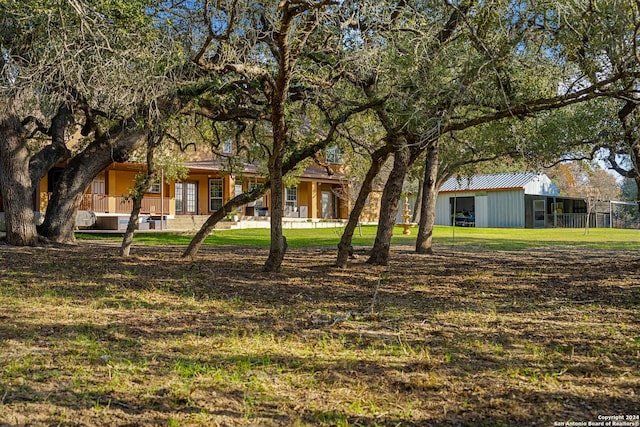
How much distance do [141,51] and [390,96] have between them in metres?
3.84

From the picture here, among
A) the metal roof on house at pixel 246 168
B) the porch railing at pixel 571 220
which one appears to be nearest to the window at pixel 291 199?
the metal roof on house at pixel 246 168

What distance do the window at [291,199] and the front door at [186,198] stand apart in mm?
5424

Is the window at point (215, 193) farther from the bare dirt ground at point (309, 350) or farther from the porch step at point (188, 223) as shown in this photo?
the bare dirt ground at point (309, 350)

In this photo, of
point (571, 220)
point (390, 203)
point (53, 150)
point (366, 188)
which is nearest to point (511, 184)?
point (571, 220)

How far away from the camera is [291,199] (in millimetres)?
33500

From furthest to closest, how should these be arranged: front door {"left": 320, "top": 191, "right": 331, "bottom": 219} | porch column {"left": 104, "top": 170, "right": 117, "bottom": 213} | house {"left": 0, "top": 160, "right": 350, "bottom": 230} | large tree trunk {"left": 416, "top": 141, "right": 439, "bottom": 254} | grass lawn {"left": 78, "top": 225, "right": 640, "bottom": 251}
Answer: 1. front door {"left": 320, "top": 191, "right": 331, "bottom": 219}
2. porch column {"left": 104, "top": 170, "right": 117, "bottom": 213}
3. house {"left": 0, "top": 160, "right": 350, "bottom": 230}
4. grass lawn {"left": 78, "top": 225, "right": 640, "bottom": 251}
5. large tree trunk {"left": 416, "top": 141, "right": 439, "bottom": 254}

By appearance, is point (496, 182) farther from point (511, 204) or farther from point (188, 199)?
point (188, 199)

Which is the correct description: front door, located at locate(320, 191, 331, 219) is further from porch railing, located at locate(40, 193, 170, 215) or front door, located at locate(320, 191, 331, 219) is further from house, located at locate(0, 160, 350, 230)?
porch railing, located at locate(40, 193, 170, 215)

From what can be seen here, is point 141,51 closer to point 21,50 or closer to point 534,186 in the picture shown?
point 21,50

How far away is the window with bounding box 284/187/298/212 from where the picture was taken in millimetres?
32919

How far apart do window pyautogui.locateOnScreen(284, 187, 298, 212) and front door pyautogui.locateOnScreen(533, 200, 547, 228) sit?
1719 centimetres

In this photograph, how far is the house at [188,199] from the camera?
24516 millimetres

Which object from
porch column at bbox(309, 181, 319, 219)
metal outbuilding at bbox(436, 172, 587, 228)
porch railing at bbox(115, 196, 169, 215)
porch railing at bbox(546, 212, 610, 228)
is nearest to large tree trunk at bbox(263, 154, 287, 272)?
porch railing at bbox(115, 196, 169, 215)

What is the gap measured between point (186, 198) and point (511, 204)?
21.6 m
